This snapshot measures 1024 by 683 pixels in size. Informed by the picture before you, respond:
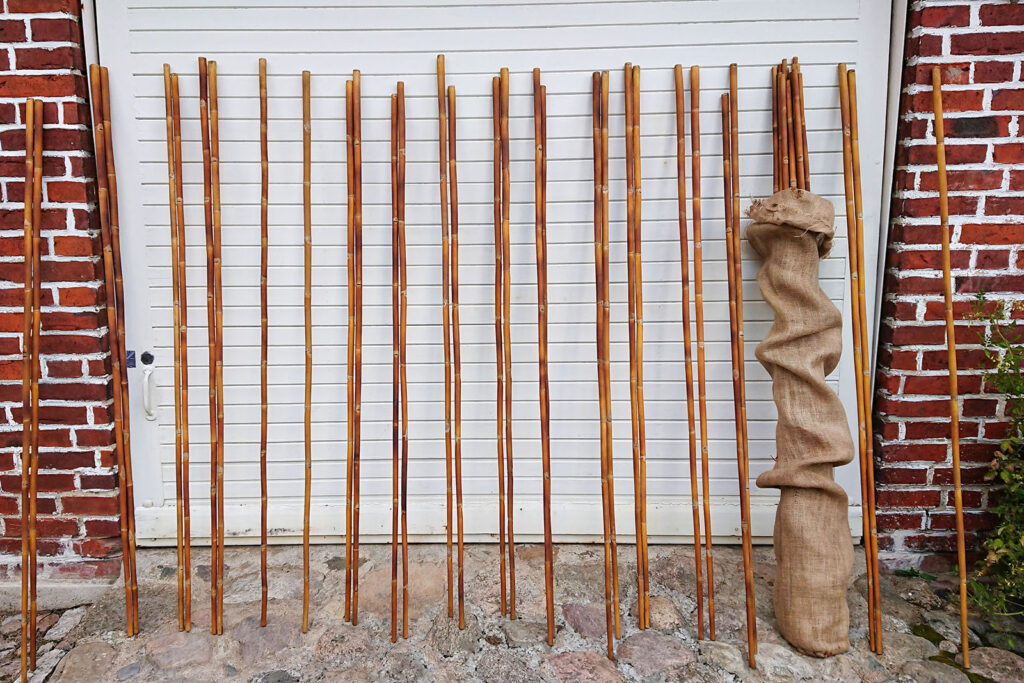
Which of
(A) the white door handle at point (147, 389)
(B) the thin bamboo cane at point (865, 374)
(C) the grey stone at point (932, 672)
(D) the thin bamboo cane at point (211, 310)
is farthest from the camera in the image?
(A) the white door handle at point (147, 389)

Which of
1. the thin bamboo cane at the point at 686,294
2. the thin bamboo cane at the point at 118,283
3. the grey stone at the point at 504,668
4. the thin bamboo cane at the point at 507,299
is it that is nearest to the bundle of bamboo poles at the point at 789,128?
the thin bamboo cane at the point at 686,294

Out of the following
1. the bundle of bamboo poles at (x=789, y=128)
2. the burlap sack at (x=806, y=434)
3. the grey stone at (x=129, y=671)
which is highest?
the bundle of bamboo poles at (x=789, y=128)

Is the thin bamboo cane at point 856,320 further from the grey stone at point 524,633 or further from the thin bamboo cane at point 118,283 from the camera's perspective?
the thin bamboo cane at point 118,283

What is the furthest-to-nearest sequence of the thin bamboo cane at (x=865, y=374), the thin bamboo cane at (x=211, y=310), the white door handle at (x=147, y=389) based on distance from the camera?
the white door handle at (x=147, y=389)
the thin bamboo cane at (x=211, y=310)
the thin bamboo cane at (x=865, y=374)

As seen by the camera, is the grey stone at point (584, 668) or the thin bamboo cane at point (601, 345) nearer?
the grey stone at point (584, 668)

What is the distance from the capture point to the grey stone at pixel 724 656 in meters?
2.09

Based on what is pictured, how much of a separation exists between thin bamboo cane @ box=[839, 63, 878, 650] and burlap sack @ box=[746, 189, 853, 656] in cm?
→ 7

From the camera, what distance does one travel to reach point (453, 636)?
2221 millimetres

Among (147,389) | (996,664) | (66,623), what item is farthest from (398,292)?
(996,664)

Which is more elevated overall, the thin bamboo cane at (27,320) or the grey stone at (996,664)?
the thin bamboo cane at (27,320)

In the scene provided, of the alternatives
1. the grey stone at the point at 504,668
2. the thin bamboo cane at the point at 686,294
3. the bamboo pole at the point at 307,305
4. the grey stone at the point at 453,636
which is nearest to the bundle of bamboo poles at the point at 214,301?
the bamboo pole at the point at 307,305

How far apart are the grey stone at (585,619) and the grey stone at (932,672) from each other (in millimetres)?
874

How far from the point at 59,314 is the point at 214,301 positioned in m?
0.51

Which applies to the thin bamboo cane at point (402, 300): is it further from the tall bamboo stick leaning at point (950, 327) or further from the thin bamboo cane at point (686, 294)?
the tall bamboo stick leaning at point (950, 327)
